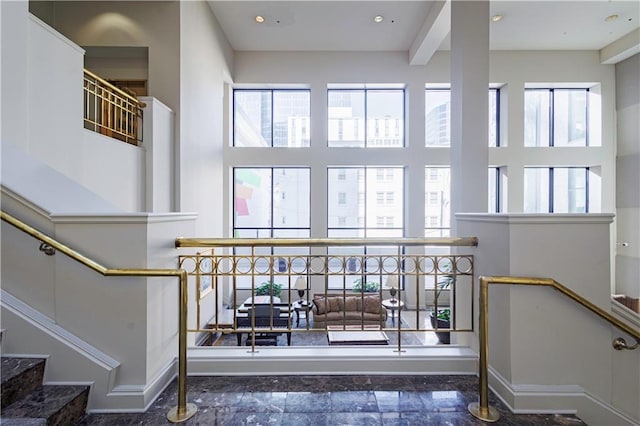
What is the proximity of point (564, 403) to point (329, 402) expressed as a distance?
1.55m

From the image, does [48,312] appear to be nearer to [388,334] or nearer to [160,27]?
[160,27]

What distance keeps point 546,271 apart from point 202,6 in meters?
7.49

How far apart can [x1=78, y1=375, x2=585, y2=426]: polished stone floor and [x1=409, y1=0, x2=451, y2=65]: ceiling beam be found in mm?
6513

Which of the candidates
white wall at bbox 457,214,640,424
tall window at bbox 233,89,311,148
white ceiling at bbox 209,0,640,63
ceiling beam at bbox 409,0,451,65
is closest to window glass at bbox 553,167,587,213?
white ceiling at bbox 209,0,640,63

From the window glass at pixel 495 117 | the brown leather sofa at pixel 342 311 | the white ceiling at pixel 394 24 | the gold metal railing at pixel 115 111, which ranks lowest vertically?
the brown leather sofa at pixel 342 311

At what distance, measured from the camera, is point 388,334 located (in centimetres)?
727

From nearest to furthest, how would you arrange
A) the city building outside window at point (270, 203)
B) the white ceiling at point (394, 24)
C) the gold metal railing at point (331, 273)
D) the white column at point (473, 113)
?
1. the gold metal railing at point (331, 273)
2. the white column at point (473, 113)
3. the white ceiling at point (394, 24)
4. the city building outside window at point (270, 203)

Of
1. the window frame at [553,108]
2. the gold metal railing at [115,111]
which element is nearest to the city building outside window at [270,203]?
the gold metal railing at [115,111]

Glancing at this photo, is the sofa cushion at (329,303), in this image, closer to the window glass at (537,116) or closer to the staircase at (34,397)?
the staircase at (34,397)

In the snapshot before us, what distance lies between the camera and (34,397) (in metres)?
1.89

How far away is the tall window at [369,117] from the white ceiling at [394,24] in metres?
1.27

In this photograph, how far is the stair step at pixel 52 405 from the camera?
1.74 meters

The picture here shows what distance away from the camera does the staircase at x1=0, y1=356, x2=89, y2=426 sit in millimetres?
1729

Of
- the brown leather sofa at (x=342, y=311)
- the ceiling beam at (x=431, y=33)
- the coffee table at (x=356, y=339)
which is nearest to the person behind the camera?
the coffee table at (x=356, y=339)
